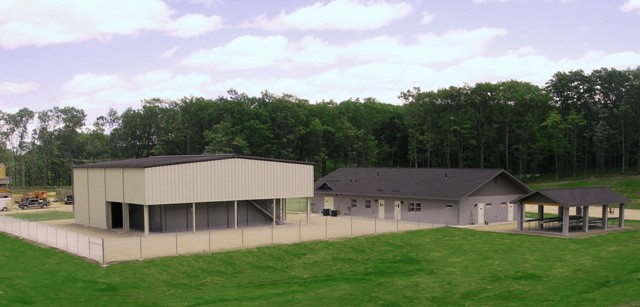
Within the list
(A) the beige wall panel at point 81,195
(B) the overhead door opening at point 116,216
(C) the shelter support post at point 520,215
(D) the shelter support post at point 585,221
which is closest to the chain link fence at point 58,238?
(A) the beige wall panel at point 81,195

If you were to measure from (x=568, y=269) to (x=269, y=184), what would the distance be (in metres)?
21.9

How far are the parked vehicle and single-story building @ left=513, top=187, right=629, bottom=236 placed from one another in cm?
5121

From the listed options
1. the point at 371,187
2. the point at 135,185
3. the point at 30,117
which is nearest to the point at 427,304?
the point at 135,185

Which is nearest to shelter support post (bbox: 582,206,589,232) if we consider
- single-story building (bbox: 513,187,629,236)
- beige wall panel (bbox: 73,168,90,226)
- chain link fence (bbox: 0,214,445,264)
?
single-story building (bbox: 513,187,629,236)

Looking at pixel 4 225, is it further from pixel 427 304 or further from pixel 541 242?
pixel 541 242

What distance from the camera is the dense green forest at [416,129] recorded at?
294 ft

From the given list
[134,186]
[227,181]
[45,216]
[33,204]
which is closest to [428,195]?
[227,181]

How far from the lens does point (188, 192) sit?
1523 inches

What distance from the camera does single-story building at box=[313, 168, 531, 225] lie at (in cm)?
4547

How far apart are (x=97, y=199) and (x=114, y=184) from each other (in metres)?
3.26

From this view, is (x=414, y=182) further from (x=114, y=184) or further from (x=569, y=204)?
(x=114, y=184)

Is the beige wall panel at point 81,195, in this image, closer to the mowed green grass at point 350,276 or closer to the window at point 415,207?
the mowed green grass at point 350,276

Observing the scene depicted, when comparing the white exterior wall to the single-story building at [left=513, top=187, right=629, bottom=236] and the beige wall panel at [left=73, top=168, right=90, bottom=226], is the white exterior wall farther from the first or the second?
the single-story building at [left=513, top=187, right=629, bottom=236]

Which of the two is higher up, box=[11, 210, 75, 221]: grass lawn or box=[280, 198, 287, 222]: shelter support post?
box=[280, 198, 287, 222]: shelter support post
